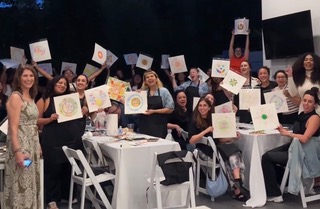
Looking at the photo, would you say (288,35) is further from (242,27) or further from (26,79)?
(26,79)

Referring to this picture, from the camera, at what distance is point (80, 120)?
480 cm

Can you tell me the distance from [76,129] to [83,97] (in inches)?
19.7

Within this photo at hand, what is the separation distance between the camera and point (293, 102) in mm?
5555

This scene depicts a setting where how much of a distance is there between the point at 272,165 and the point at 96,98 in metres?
2.07

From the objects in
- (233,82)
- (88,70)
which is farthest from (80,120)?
Answer: (88,70)

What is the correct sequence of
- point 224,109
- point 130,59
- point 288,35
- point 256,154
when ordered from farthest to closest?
1. point 130,59
2. point 288,35
3. point 224,109
4. point 256,154

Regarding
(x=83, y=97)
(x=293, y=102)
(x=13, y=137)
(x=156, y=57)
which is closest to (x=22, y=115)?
(x=13, y=137)

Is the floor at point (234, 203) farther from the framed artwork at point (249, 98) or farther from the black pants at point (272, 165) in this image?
the framed artwork at point (249, 98)

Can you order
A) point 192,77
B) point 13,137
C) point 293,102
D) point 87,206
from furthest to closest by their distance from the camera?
point 192,77 < point 293,102 < point 87,206 < point 13,137

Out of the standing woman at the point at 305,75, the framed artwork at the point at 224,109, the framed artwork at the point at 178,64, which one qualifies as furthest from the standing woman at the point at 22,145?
the framed artwork at the point at 178,64

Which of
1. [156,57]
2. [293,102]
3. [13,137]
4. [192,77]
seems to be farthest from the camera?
[156,57]

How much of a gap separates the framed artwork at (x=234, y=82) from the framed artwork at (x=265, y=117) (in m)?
0.49

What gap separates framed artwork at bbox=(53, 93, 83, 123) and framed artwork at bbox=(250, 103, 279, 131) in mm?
1880

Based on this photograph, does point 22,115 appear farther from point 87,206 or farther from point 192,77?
point 192,77
